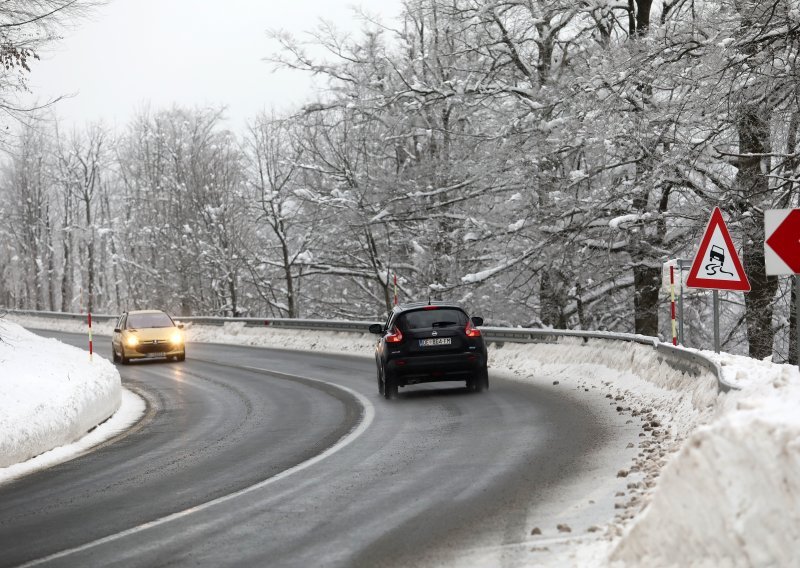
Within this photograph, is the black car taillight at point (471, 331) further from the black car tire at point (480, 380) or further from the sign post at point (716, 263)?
the sign post at point (716, 263)

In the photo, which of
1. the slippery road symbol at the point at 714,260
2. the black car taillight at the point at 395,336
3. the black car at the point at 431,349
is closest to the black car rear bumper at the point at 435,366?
the black car at the point at 431,349

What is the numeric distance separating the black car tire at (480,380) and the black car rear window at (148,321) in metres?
15.9

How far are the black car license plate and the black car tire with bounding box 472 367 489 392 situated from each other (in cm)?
80

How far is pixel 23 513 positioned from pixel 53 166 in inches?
2953

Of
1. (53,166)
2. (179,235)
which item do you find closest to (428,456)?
(179,235)

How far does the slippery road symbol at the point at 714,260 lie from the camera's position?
1274cm

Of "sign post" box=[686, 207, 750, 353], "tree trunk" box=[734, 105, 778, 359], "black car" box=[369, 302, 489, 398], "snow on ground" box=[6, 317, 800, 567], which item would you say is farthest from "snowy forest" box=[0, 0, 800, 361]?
"snow on ground" box=[6, 317, 800, 567]

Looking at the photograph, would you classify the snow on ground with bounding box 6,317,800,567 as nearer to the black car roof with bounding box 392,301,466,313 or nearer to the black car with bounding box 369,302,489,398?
the black car with bounding box 369,302,489,398

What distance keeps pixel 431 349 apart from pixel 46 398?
21.1 ft

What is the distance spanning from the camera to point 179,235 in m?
54.8

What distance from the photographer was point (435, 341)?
1691 cm

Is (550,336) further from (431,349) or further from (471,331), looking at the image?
(431,349)

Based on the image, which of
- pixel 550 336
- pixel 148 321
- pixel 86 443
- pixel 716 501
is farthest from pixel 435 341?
pixel 148 321

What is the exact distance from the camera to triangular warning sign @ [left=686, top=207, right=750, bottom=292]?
12.6 meters
